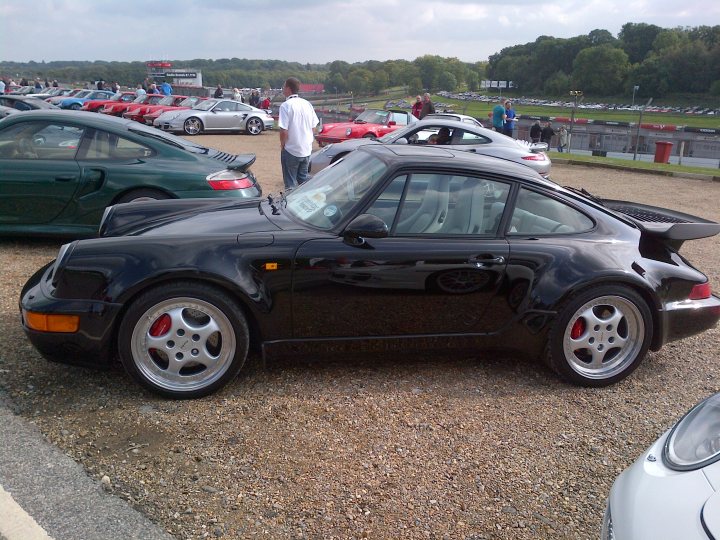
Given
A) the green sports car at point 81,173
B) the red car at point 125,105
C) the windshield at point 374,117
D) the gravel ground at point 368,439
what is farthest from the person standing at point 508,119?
the gravel ground at point 368,439

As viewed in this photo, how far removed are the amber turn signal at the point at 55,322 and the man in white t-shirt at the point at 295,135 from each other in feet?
16.5

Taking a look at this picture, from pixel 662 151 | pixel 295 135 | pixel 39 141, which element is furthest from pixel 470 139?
pixel 662 151

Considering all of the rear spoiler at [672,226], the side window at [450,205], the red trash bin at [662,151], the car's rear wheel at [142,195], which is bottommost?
the red trash bin at [662,151]

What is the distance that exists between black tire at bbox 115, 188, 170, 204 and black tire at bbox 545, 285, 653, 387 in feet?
13.5

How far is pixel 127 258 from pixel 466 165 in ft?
6.88

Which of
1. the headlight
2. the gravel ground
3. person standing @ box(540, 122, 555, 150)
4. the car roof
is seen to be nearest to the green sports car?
the gravel ground

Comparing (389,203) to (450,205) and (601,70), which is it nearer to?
(450,205)

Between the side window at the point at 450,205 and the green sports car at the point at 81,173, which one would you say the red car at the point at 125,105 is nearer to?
the green sports car at the point at 81,173

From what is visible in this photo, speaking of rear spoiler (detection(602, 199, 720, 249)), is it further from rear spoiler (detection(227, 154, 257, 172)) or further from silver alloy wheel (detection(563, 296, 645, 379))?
rear spoiler (detection(227, 154, 257, 172))

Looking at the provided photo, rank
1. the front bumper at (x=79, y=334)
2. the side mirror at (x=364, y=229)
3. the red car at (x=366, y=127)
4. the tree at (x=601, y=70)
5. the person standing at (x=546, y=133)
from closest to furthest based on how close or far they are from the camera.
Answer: the front bumper at (x=79, y=334) < the side mirror at (x=364, y=229) < the red car at (x=366, y=127) < the person standing at (x=546, y=133) < the tree at (x=601, y=70)

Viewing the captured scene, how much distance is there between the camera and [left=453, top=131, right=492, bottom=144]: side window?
39.3 ft

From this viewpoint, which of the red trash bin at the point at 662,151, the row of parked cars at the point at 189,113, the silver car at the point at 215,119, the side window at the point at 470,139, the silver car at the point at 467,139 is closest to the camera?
the silver car at the point at 467,139

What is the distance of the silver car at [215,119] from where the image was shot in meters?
23.2

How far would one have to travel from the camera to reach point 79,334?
3.41m
